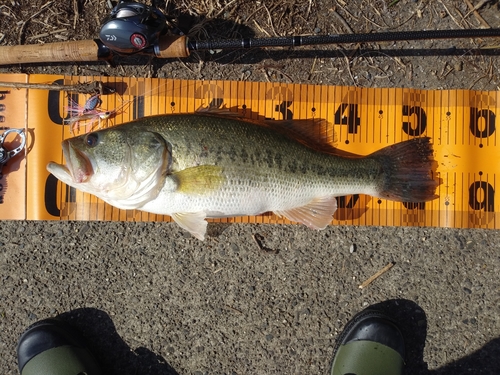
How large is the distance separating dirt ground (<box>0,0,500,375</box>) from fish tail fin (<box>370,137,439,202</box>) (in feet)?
1.27

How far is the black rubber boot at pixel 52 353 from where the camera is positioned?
279cm

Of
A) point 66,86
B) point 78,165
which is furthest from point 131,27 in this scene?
point 78,165

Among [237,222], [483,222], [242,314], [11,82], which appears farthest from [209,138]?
[483,222]

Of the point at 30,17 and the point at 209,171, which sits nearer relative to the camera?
the point at 209,171

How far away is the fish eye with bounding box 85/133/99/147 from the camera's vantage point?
228cm

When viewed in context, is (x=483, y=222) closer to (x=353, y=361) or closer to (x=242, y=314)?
(x=353, y=361)

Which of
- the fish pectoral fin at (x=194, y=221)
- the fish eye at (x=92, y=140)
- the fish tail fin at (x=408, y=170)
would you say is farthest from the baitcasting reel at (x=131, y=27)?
the fish tail fin at (x=408, y=170)

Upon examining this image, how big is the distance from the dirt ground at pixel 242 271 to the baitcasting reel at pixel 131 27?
0.43 metres

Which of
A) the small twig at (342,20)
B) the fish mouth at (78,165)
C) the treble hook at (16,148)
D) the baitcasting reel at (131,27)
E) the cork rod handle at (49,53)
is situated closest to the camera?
the fish mouth at (78,165)

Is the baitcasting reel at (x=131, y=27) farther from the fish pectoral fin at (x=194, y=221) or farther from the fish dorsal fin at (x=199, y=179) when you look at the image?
the fish pectoral fin at (x=194, y=221)

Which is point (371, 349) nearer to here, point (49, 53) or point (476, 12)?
point (476, 12)

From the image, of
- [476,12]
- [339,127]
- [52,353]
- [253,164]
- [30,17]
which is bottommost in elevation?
[52,353]

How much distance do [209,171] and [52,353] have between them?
6.46 ft

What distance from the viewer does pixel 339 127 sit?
9.37 ft
